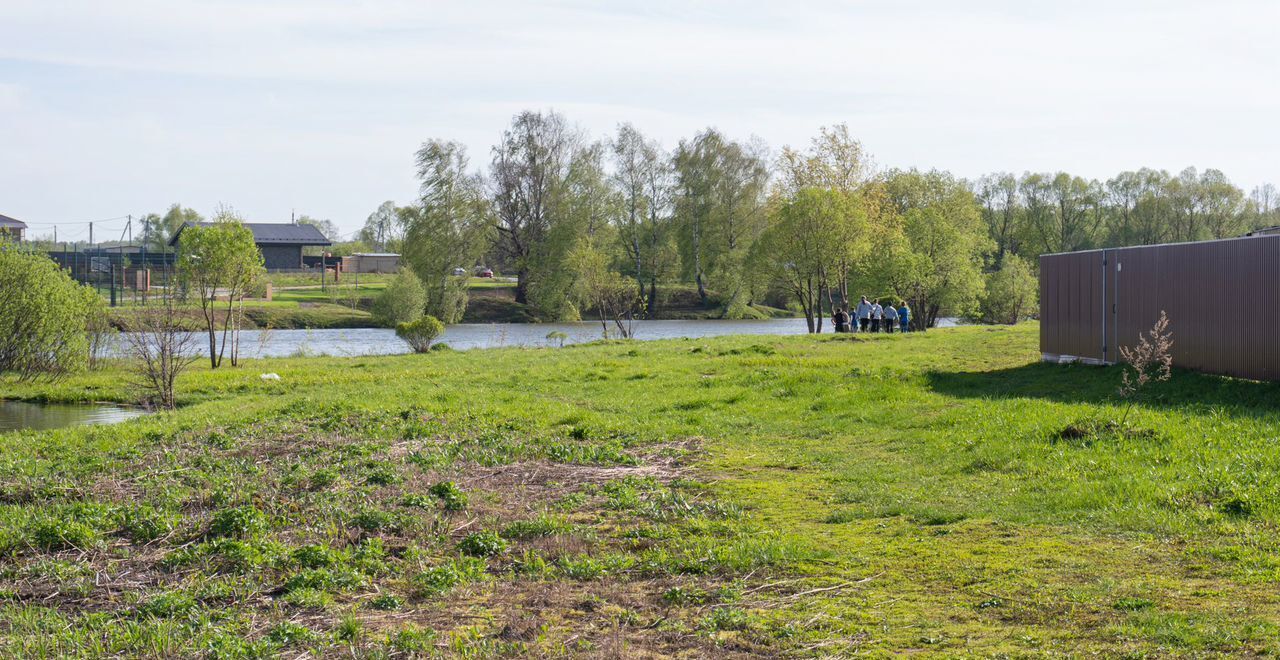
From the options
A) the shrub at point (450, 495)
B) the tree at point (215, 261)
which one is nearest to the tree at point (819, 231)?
the tree at point (215, 261)

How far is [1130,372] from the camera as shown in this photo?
58.5 feet

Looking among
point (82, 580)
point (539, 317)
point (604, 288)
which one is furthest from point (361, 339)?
point (82, 580)

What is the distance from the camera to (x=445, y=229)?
6675cm

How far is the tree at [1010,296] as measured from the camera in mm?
63844

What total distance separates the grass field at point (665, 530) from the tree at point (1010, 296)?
161 ft

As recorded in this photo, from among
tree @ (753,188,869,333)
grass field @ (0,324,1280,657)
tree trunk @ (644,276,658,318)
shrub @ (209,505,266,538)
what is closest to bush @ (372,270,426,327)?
tree trunk @ (644,276,658,318)

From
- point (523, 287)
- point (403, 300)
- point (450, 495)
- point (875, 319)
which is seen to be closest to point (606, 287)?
point (875, 319)

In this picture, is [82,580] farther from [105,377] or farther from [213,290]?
[213,290]

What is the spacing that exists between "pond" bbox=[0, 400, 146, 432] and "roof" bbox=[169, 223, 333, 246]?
75746 millimetres

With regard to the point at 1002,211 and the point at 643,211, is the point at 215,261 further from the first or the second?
the point at 1002,211

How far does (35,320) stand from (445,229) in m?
37.7

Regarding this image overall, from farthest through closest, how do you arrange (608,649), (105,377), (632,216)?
(632,216), (105,377), (608,649)

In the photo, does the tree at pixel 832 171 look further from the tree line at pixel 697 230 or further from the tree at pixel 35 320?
the tree at pixel 35 320

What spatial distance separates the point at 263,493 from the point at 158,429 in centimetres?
675
